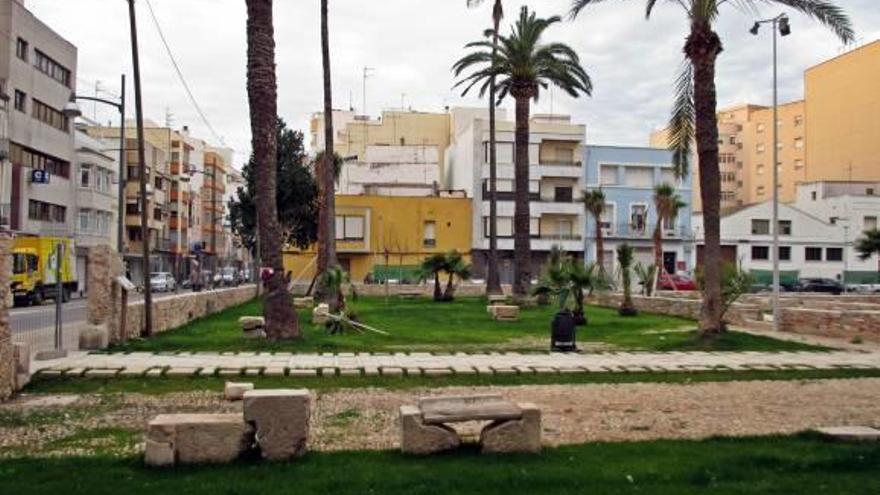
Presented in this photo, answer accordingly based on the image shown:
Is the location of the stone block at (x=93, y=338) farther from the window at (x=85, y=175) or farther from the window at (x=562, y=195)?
the window at (x=562, y=195)

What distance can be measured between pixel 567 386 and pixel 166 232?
83.2m

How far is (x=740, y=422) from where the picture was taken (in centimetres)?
1013

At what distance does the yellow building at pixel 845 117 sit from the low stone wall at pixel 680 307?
51653 mm

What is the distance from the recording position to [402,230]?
72938mm

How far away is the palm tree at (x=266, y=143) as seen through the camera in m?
19.3

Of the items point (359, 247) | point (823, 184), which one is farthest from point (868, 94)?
point (359, 247)

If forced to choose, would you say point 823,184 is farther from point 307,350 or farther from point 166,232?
point 307,350

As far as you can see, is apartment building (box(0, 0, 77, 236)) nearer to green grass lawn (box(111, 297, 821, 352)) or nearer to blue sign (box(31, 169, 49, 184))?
blue sign (box(31, 169, 49, 184))

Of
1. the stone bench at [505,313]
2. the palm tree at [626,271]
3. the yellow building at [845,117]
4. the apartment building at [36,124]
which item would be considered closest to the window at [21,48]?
the apartment building at [36,124]

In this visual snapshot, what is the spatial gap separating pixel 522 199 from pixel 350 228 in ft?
111

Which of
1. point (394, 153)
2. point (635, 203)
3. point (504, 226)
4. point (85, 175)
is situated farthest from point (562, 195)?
point (85, 175)

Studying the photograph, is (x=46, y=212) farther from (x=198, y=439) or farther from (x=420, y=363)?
(x=198, y=439)

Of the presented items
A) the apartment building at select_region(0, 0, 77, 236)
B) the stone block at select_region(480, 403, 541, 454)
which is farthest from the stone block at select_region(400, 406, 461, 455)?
the apartment building at select_region(0, 0, 77, 236)

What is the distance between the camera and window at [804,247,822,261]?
7569 cm
